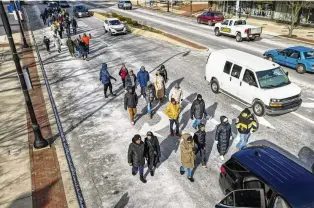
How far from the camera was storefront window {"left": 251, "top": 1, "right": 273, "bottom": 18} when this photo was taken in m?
41.7

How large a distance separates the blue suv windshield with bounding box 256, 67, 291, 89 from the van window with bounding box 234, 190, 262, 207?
7066 mm

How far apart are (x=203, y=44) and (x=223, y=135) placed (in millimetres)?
19228

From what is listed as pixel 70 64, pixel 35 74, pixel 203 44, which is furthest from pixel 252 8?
pixel 35 74

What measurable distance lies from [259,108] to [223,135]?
4.09 meters

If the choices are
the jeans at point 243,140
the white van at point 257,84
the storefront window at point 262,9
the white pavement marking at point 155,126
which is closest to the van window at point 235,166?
the jeans at point 243,140

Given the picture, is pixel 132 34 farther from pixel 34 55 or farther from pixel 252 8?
pixel 252 8

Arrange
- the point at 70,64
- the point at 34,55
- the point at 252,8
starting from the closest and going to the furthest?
1. the point at 70,64
2. the point at 34,55
3. the point at 252,8

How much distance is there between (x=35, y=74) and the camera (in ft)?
64.0

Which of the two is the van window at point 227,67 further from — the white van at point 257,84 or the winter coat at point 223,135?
the winter coat at point 223,135

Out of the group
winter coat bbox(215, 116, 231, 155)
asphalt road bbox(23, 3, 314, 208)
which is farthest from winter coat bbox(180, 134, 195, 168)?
winter coat bbox(215, 116, 231, 155)

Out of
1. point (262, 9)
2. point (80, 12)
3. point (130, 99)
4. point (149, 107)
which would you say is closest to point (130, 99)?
point (130, 99)

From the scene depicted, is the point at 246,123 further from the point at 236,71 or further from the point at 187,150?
the point at 236,71

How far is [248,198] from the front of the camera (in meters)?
6.25

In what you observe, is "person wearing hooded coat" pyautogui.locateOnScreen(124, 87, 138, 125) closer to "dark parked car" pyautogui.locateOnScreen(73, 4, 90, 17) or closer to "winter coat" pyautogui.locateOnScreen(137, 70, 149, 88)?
"winter coat" pyautogui.locateOnScreen(137, 70, 149, 88)
